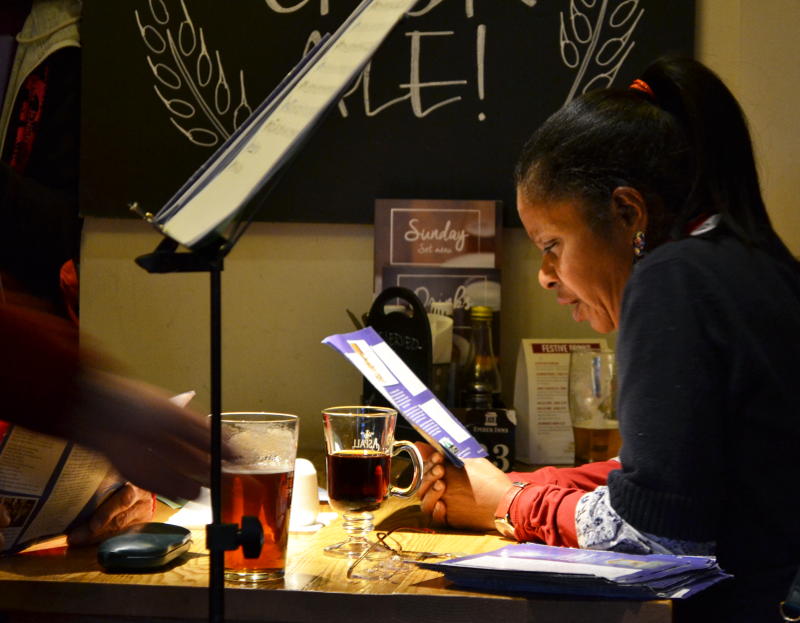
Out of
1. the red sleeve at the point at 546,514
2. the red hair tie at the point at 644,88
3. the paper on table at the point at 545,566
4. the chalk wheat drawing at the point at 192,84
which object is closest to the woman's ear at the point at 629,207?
the red hair tie at the point at 644,88

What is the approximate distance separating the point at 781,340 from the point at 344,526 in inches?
24.3

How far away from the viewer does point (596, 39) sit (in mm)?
2201

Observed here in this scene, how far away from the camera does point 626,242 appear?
1.36 meters

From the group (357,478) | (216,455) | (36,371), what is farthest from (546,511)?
(36,371)

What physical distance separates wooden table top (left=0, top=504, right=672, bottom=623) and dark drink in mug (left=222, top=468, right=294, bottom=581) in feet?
0.10

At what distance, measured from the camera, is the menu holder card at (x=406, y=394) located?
141cm

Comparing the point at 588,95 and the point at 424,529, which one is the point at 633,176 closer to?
the point at 588,95

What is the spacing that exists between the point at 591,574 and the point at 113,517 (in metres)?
0.63

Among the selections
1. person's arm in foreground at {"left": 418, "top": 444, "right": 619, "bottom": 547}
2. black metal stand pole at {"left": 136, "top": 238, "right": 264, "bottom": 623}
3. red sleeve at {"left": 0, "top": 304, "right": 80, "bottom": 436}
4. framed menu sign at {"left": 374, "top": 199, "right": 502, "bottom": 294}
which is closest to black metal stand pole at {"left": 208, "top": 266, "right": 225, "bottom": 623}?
black metal stand pole at {"left": 136, "top": 238, "right": 264, "bottom": 623}

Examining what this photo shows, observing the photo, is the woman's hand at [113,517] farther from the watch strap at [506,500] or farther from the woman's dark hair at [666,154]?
the woman's dark hair at [666,154]

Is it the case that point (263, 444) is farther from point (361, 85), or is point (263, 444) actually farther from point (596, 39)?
point (596, 39)

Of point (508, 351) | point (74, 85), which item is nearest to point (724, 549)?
point (508, 351)

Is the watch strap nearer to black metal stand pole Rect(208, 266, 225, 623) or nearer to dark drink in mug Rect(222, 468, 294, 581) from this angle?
dark drink in mug Rect(222, 468, 294, 581)

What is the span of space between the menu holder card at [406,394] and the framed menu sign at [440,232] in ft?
2.23
